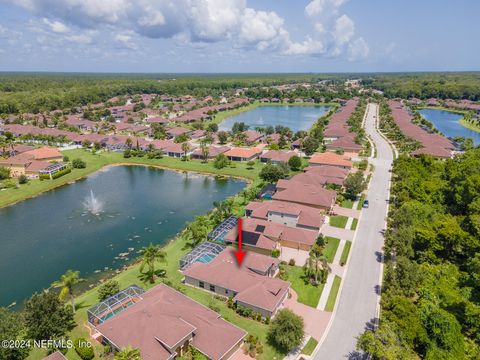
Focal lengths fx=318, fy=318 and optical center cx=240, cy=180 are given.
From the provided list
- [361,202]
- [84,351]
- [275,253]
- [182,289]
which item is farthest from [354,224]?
[84,351]

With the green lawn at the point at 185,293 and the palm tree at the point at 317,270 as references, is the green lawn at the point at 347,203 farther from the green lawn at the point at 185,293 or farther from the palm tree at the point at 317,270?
the green lawn at the point at 185,293

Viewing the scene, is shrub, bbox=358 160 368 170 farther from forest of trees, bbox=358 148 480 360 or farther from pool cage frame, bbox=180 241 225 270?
pool cage frame, bbox=180 241 225 270

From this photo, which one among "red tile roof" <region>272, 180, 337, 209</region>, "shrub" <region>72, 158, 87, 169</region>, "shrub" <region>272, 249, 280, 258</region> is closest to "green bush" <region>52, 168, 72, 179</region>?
"shrub" <region>72, 158, 87, 169</region>

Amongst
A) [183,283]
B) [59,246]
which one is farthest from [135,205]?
[183,283]

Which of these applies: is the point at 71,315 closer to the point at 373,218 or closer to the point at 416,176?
the point at 373,218

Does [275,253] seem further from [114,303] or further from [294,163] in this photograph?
[294,163]

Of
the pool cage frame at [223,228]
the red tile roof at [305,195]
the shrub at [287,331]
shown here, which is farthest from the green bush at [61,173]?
the shrub at [287,331]
